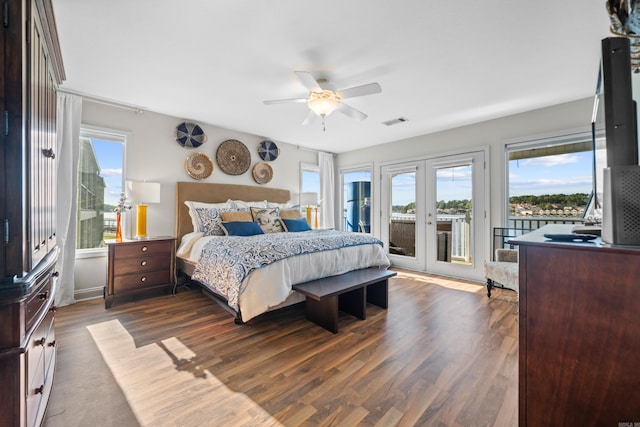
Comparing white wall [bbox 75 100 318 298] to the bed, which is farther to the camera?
white wall [bbox 75 100 318 298]

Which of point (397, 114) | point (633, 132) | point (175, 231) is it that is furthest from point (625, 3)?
point (175, 231)

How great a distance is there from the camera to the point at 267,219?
408cm

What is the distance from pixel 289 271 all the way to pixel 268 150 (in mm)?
3141

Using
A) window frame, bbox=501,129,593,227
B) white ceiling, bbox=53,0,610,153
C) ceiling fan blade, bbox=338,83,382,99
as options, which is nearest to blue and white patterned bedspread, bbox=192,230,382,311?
ceiling fan blade, bbox=338,83,382,99

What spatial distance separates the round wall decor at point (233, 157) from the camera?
4.46m

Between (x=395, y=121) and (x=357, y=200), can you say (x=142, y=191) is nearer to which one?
(x=395, y=121)

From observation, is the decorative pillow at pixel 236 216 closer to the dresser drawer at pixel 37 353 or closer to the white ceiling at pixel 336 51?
the white ceiling at pixel 336 51

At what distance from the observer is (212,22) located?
6.47 feet

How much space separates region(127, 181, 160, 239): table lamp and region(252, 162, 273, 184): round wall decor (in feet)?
5.82

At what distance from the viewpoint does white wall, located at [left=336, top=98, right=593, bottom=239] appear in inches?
134

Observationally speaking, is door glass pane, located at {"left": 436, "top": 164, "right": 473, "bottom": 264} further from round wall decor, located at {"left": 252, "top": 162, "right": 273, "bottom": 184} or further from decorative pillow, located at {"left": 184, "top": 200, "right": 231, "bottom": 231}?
decorative pillow, located at {"left": 184, "top": 200, "right": 231, "bottom": 231}

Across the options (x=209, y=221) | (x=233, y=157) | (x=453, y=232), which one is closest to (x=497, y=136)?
(x=453, y=232)

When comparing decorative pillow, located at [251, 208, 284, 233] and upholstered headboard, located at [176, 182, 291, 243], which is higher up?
upholstered headboard, located at [176, 182, 291, 243]

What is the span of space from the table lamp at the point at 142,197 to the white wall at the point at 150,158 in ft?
1.00
